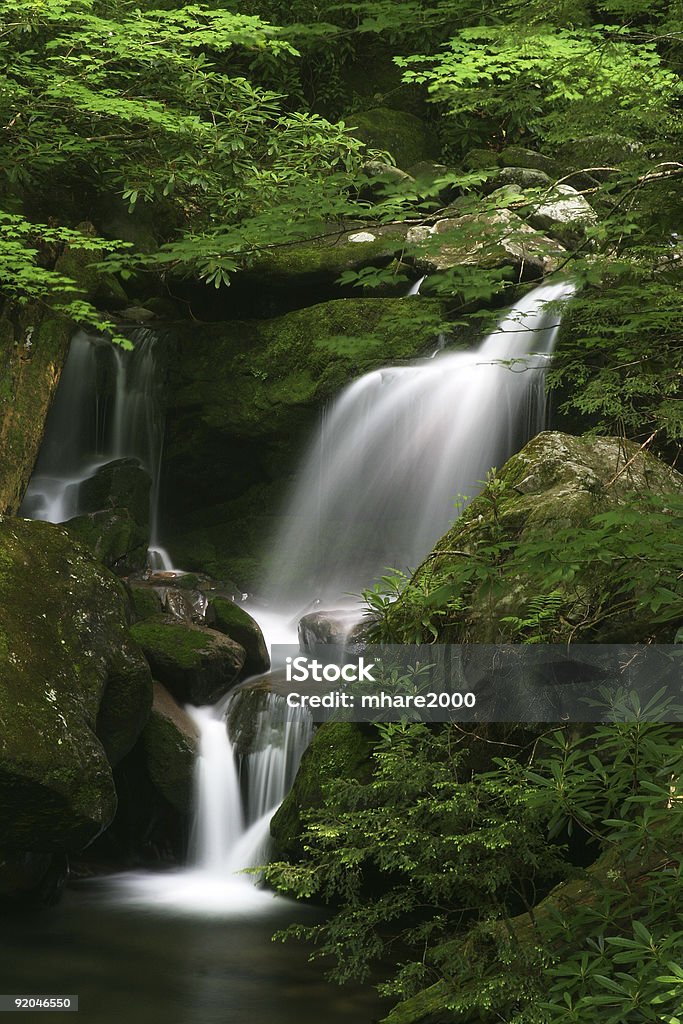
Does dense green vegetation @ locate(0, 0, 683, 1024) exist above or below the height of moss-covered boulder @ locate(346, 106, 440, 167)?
below

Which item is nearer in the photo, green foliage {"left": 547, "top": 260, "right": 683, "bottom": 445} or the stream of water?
green foliage {"left": 547, "top": 260, "right": 683, "bottom": 445}

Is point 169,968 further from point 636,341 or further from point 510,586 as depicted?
point 636,341

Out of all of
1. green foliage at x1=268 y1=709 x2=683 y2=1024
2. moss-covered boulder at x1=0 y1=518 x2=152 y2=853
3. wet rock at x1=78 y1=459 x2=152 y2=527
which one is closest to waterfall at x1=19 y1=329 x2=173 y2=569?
wet rock at x1=78 y1=459 x2=152 y2=527

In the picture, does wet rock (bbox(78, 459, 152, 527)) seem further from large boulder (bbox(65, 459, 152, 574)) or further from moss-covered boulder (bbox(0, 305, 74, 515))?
moss-covered boulder (bbox(0, 305, 74, 515))

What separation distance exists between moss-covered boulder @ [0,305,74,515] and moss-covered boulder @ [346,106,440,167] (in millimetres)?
5416

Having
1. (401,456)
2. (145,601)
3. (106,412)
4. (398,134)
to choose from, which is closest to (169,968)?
(145,601)

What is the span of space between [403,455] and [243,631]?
6.49 ft

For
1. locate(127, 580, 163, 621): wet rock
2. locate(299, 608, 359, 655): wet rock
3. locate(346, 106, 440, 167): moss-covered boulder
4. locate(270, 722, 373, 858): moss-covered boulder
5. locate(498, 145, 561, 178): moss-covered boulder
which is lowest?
locate(270, 722, 373, 858): moss-covered boulder

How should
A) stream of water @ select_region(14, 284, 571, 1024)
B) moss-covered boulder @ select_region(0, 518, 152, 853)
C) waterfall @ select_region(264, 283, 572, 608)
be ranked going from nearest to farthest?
stream of water @ select_region(14, 284, 571, 1024) → moss-covered boulder @ select_region(0, 518, 152, 853) → waterfall @ select_region(264, 283, 572, 608)

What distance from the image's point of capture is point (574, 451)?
15.4ft

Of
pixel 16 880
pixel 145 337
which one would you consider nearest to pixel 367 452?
pixel 145 337

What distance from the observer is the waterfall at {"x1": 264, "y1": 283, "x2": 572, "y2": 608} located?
771 centimetres

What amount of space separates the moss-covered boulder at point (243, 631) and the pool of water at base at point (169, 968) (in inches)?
82.5

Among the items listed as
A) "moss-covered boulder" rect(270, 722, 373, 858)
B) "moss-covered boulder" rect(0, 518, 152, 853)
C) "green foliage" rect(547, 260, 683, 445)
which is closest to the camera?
"green foliage" rect(547, 260, 683, 445)
